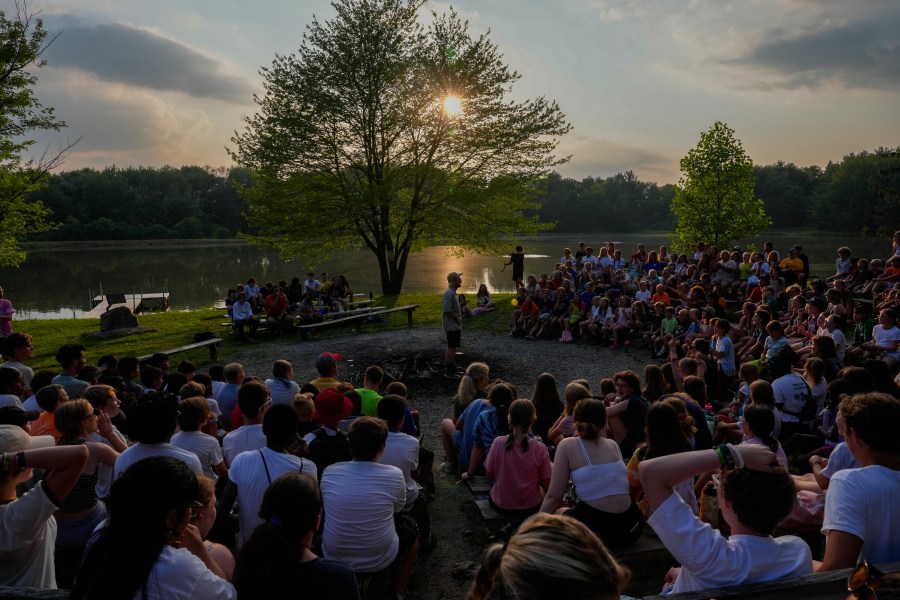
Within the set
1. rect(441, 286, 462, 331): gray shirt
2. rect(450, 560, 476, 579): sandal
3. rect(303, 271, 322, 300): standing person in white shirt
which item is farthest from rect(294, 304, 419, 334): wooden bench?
rect(450, 560, 476, 579): sandal

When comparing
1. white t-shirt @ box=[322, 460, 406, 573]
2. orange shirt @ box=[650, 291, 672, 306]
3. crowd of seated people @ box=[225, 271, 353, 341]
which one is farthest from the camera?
crowd of seated people @ box=[225, 271, 353, 341]

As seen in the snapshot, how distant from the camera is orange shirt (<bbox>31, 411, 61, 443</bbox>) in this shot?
4523 millimetres

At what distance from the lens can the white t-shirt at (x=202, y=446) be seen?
4.39 m

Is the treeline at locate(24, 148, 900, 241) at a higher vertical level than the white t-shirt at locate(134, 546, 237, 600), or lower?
higher

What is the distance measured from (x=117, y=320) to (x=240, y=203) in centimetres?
7328

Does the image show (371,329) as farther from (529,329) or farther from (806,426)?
→ (806,426)

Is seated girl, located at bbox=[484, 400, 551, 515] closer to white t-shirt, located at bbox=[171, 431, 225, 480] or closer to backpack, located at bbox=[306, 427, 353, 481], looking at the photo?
backpack, located at bbox=[306, 427, 353, 481]

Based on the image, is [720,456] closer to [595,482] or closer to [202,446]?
[595,482]

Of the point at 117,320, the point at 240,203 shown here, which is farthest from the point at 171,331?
the point at 240,203

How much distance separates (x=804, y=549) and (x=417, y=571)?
287 centimetres

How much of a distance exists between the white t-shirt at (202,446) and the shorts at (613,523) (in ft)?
9.44

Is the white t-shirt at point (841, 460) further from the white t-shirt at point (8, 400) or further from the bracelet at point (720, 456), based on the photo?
the white t-shirt at point (8, 400)

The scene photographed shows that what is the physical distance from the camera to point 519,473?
15.2 feet

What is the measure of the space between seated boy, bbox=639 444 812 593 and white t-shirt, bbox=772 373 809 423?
14.2ft
